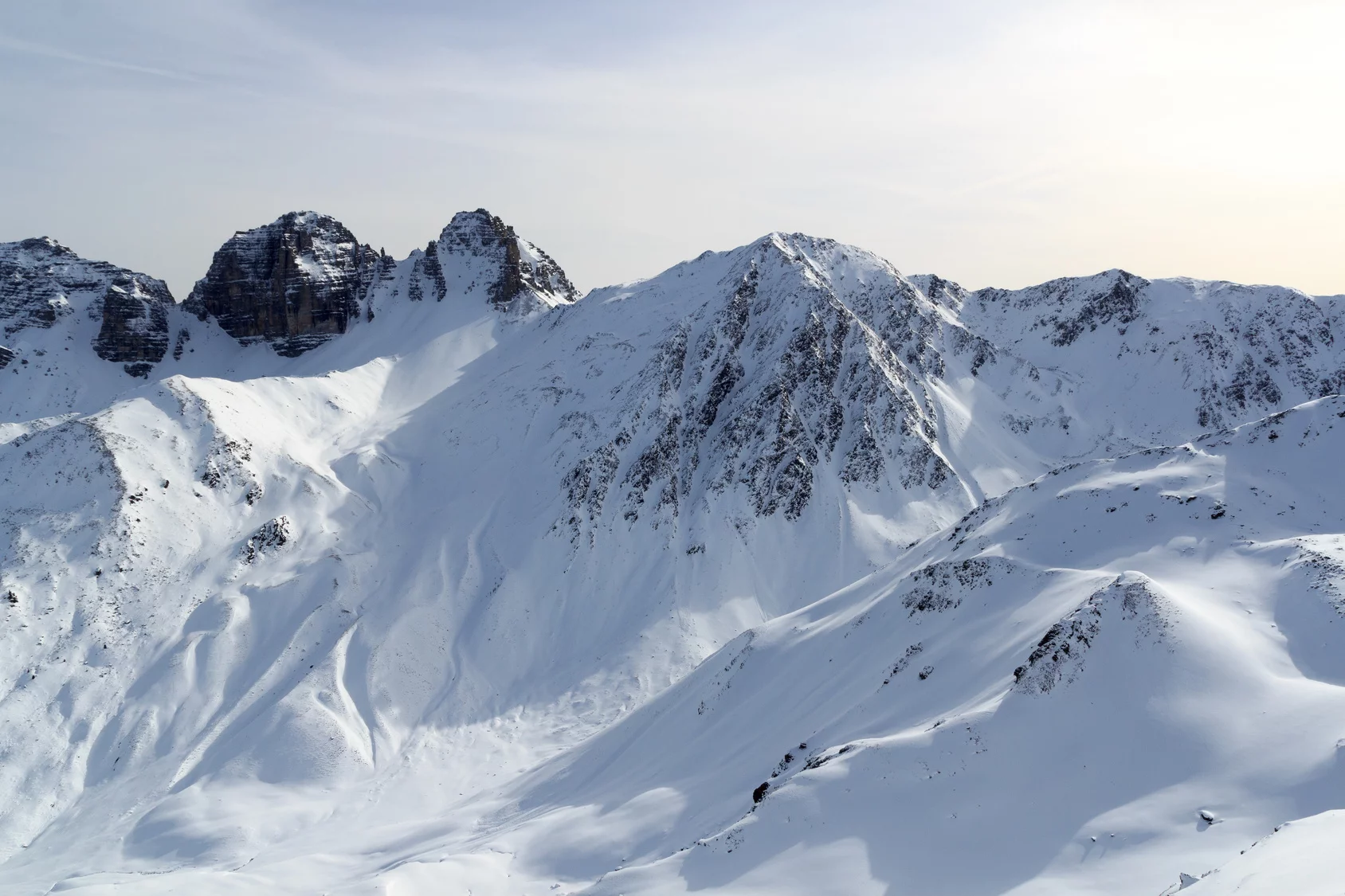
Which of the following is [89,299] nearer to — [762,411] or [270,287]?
[270,287]

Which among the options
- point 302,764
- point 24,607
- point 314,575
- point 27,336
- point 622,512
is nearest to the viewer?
point 302,764

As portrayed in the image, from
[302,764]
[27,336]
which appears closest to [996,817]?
[302,764]

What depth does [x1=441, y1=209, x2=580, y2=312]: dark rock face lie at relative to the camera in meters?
131

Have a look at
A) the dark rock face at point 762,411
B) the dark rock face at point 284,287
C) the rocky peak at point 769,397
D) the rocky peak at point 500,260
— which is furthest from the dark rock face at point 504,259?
the dark rock face at point 762,411

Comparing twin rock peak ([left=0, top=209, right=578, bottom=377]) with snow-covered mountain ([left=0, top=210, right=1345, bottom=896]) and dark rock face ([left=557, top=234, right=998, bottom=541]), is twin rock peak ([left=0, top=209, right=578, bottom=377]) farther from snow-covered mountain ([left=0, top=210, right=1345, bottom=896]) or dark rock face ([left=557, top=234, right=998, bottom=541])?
dark rock face ([left=557, top=234, right=998, bottom=541])

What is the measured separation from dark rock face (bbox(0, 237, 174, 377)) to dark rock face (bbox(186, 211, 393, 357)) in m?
7.96

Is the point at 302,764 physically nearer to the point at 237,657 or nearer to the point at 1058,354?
the point at 237,657

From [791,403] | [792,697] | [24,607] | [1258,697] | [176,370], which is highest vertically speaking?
[176,370]

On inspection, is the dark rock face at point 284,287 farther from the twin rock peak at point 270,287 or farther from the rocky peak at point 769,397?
the rocky peak at point 769,397

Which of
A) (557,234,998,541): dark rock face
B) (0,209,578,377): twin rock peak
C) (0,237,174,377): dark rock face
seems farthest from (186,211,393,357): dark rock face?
(557,234,998,541): dark rock face

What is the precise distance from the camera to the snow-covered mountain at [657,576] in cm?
3447

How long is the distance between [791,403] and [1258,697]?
6557 cm

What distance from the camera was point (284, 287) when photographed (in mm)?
125812

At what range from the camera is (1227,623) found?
37.7 metres
